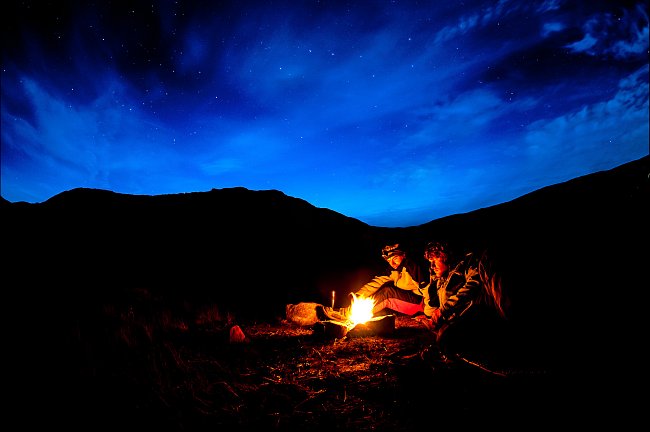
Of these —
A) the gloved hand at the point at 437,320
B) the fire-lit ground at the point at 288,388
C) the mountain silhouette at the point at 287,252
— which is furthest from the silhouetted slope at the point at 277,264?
the gloved hand at the point at 437,320

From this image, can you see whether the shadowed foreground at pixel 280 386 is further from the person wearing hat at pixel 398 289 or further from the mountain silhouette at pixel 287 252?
the person wearing hat at pixel 398 289

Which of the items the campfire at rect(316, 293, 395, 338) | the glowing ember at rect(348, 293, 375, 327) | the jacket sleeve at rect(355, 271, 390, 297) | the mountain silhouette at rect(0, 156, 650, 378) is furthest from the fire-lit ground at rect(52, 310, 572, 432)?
the jacket sleeve at rect(355, 271, 390, 297)

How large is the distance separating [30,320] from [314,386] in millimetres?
6169

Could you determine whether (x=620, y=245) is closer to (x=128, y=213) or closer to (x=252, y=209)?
(x=252, y=209)

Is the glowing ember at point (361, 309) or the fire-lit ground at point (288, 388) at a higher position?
the glowing ember at point (361, 309)

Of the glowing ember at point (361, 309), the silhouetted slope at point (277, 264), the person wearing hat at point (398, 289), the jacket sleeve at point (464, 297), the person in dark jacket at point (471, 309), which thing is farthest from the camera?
the person wearing hat at point (398, 289)

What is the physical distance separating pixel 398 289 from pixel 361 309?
1.11m

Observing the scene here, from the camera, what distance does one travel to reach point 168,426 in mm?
2898

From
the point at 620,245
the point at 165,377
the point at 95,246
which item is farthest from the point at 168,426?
the point at 95,246

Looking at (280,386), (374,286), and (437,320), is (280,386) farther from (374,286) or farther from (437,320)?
(374,286)

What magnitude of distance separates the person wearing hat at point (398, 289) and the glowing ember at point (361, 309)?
0.54 ft

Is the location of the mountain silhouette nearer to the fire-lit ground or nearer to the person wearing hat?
the fire-lit ground

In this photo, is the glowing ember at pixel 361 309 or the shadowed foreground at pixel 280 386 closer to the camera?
the shadowed foreground at pixel 280 386

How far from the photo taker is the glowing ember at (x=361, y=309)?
6.16 meters
